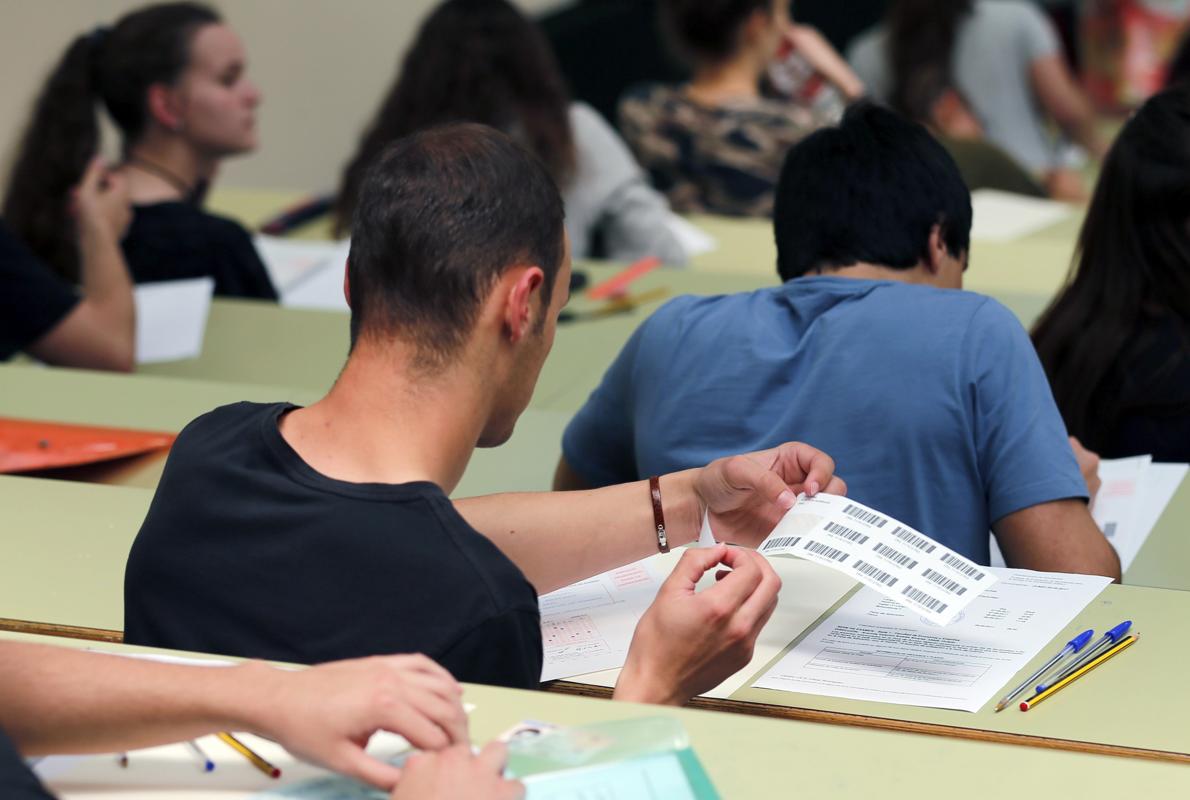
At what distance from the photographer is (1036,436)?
62.4 inches

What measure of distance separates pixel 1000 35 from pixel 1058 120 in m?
0.41

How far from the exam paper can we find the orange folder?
3.23ft

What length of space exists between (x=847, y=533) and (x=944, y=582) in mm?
94

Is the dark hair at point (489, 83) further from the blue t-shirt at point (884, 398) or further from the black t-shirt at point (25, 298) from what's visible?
the blue t-shirt at point (884, 398)

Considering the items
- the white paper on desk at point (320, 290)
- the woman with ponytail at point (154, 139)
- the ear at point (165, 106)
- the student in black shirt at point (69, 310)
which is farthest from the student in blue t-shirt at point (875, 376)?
the ear at point (165, 106)

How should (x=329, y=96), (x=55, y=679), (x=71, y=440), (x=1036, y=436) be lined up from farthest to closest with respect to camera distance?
(x=329, y=96) < (x=71, y=440) < (x=1036, y=436) < (x=55, y=679)

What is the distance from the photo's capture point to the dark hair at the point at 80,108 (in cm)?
303

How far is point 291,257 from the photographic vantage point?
331 cm

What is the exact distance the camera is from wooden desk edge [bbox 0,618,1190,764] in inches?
45.7

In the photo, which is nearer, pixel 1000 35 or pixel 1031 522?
pixel 1031 522

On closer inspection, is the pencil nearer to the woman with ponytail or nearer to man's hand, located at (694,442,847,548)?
man's hand, located at (694,442,847,548)

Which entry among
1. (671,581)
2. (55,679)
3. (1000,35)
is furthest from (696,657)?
(1000,35)

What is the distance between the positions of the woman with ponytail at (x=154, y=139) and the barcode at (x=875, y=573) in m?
2.01

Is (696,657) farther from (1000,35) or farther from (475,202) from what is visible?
(1000,35)
